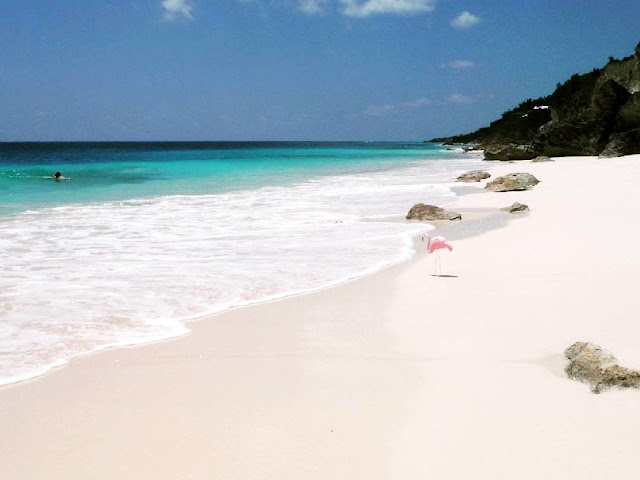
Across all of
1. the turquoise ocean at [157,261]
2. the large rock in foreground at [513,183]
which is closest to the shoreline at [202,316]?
the turquoise ocean at [157,261]

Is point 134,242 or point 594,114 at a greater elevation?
point 594,114

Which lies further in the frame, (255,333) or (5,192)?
(5,192)

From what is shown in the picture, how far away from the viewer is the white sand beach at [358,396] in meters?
3.09

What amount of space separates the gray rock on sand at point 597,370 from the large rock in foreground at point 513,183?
1557 cm

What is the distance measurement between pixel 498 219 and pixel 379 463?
33.4 ft

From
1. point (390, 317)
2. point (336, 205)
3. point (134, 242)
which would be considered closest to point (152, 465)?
point (390, 317)

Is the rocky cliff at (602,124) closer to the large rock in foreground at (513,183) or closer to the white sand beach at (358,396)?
the large rock in foreground at (513,183)

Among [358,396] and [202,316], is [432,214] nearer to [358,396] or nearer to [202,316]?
[202,316]

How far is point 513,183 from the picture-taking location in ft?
62.1

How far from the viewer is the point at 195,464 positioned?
3080 millimetres

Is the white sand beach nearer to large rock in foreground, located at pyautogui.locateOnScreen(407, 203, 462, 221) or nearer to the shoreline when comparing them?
the shoreline

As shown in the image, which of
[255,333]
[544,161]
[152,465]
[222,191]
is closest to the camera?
[152,465]

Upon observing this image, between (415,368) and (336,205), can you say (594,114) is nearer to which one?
(336,205)

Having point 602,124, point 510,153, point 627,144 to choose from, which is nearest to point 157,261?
point 627,144
